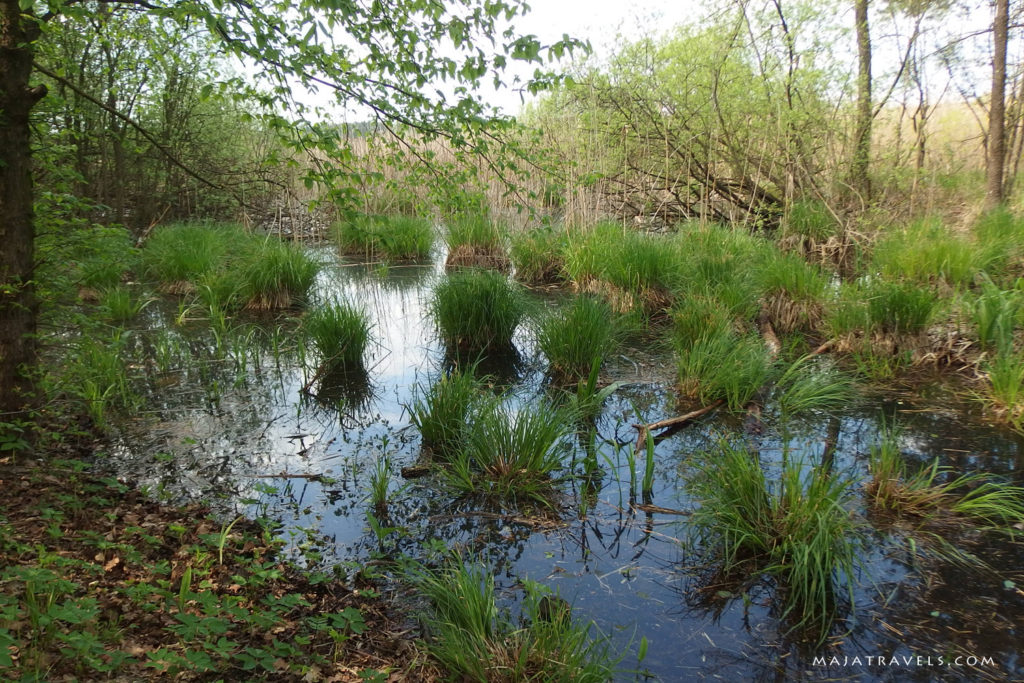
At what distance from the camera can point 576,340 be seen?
504cm

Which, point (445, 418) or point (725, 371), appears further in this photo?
point (725, 371)

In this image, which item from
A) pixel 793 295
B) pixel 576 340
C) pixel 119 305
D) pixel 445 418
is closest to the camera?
pixel 445 418

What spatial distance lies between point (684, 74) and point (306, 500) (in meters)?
6.79

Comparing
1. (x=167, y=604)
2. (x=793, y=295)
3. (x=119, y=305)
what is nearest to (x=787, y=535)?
(x=167, y=604)

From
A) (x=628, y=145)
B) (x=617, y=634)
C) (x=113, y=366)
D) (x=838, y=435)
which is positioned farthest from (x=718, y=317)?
(x=113, y=366)

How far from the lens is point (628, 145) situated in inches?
334

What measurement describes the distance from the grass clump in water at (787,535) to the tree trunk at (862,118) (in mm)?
6515

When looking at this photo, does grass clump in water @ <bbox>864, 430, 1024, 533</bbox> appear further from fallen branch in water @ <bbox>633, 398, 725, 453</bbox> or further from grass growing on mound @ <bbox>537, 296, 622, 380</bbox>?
grass growing on mound @ <bbox>537, 296, 622, 380</bbox>

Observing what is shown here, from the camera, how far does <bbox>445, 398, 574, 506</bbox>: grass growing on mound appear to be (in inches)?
134

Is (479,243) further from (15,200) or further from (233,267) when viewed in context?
(15,200)

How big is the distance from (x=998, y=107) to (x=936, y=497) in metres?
6.46

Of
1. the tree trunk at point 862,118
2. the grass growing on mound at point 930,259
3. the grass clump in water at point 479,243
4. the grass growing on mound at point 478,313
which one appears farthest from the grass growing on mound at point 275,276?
the tree trunk at point 862,118

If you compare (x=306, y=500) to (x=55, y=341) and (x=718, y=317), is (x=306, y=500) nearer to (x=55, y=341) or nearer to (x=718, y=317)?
(x=55, y=341)

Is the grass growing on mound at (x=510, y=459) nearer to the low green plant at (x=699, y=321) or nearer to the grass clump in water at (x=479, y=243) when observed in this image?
the low green plant at (x=699, y=321)
